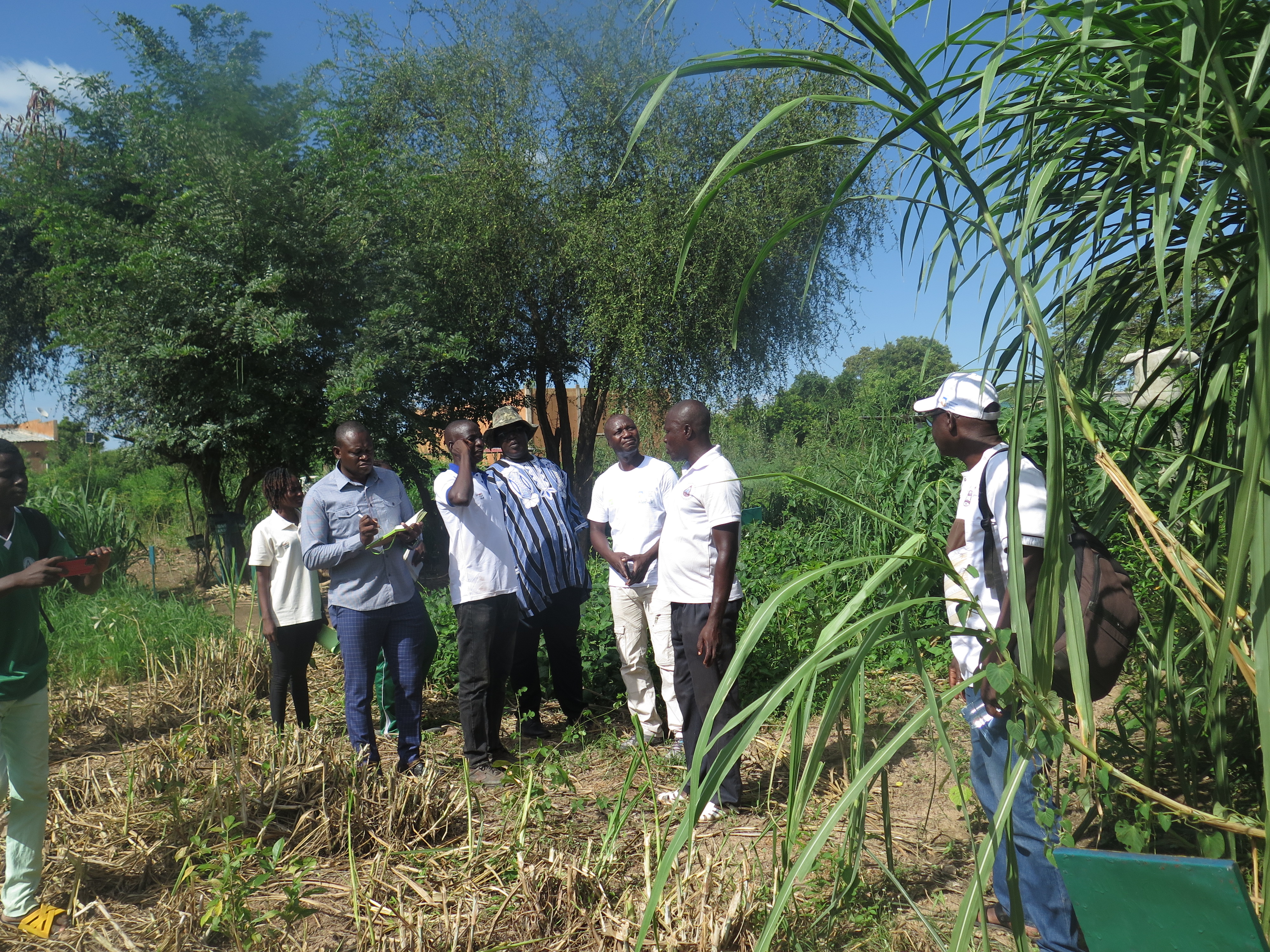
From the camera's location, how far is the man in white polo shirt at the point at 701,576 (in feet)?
12.5

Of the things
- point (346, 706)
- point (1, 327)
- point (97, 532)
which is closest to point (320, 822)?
point (346, 706)

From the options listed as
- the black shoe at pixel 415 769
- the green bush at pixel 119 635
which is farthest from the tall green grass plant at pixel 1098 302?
the green bush at pixel 119 635

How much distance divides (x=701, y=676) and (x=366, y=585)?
167 centimetres

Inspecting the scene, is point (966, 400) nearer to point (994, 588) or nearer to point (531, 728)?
point (994, 588)

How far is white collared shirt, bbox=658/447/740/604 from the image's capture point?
386 centimetres

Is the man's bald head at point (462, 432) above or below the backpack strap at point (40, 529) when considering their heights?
above

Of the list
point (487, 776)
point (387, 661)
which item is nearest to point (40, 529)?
point (387, 661)

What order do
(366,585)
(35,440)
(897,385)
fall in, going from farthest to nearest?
(35,440), (897,385), (366,585)

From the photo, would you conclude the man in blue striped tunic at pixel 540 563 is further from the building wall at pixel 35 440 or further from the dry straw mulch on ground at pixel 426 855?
the building wall at pixel 35 440

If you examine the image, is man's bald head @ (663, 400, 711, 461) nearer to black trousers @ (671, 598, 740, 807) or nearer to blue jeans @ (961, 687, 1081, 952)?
black trousers @ (671, 598, 740, 807)

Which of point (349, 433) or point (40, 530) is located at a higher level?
point (349, 433)

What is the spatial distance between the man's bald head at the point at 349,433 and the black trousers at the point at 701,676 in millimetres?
1741

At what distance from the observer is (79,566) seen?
3355 mm

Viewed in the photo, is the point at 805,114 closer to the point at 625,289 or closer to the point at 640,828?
the point at 625,289
